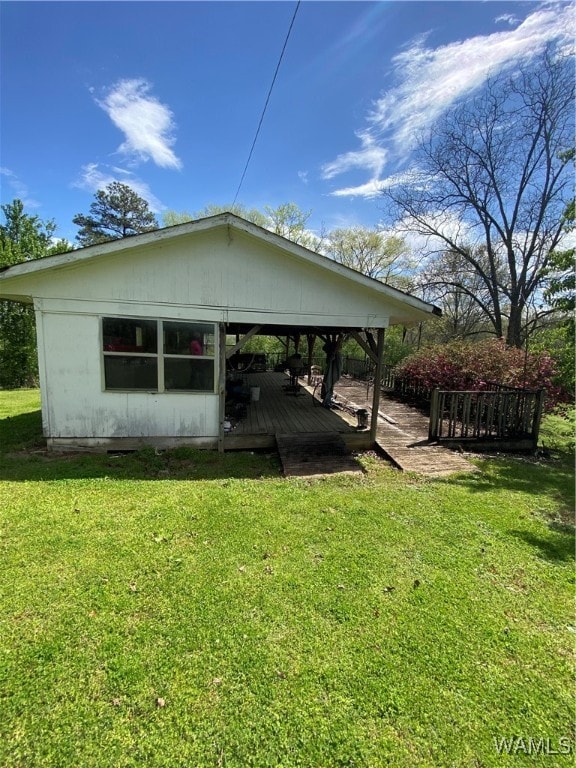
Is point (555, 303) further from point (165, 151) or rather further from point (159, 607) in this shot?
point (165, 151)

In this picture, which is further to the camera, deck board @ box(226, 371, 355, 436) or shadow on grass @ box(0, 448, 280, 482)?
deck board @ box(226, 371, 355, 436)

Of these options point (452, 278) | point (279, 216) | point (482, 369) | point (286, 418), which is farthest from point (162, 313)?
point (279, 216)

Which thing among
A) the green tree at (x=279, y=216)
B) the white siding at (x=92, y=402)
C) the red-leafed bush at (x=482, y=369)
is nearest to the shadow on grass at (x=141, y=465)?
the white siding at (x=92, y=402)

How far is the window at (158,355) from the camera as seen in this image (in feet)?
20.5

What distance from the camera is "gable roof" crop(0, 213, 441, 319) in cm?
549

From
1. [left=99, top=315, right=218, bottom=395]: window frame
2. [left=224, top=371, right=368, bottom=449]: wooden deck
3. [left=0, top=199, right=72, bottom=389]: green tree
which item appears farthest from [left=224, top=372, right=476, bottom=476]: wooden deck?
[left=0, top=199, right=72, bottom=389]: green tree

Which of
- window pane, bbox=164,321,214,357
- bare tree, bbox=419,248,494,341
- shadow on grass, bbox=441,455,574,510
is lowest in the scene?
shadow on grass, bbox=441,455,574,510

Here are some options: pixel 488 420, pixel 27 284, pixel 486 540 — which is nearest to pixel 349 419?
pixel 488 420

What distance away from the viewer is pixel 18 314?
15555 mm

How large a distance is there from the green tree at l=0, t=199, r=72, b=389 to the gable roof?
11908 millimetres

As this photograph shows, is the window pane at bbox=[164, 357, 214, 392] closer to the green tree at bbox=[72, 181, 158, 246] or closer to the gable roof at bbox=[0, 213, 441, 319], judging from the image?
the gable roof at bbox=[0, 213, 441, 319]

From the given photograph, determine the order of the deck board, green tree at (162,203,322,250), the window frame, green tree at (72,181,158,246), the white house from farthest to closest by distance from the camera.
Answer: green tree at (72,181,158,246) < green tree at (162,203,322,250) < the deck board < the window frame < the white house

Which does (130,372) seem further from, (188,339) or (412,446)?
(412,446)

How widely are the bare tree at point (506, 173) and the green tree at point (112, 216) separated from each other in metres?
28.2
